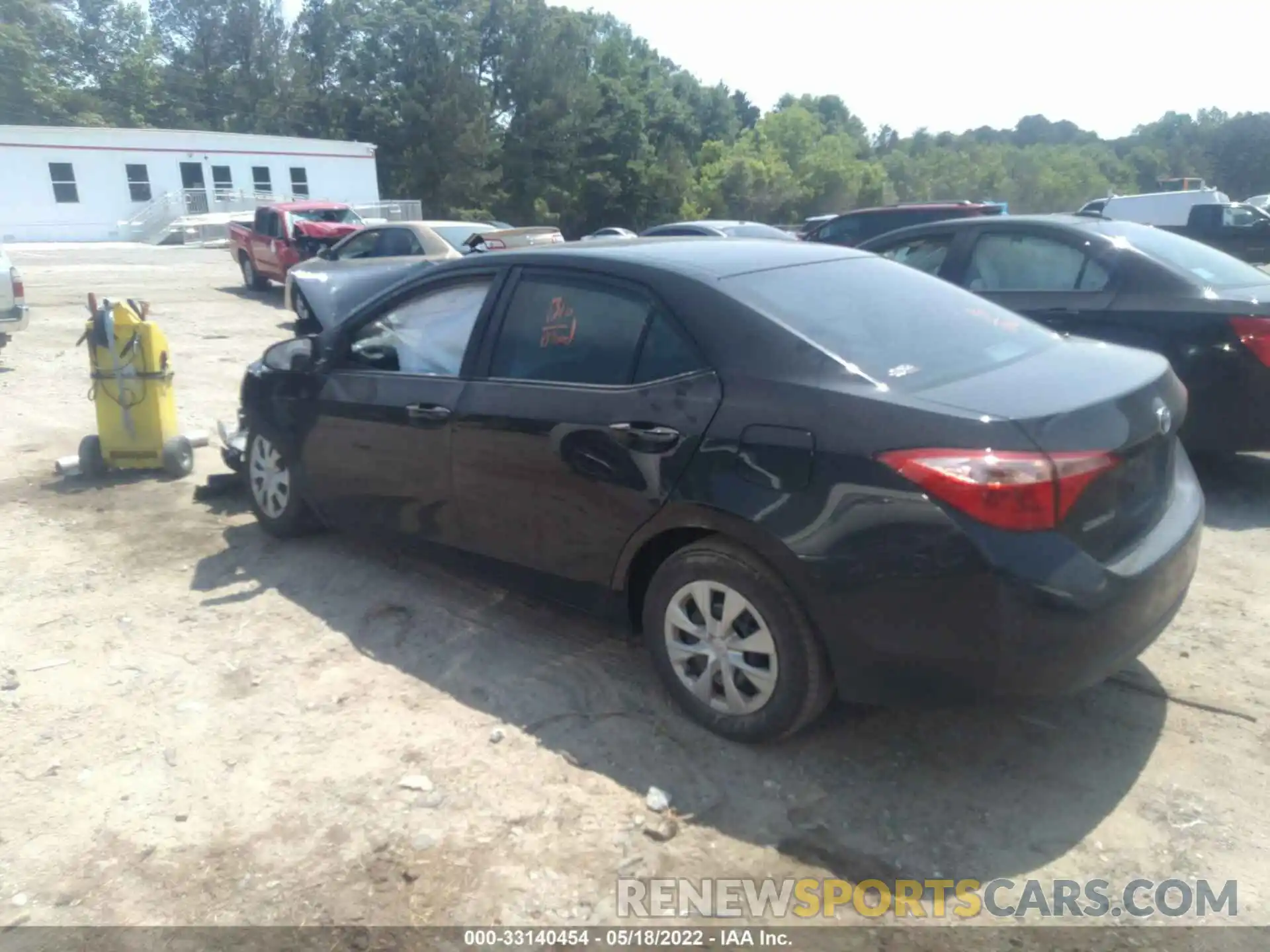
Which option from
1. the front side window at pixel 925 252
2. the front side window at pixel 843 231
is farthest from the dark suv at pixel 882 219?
the front side window at pixel 925 252

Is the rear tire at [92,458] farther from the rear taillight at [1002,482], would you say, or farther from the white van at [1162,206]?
the white van at [1162,206]

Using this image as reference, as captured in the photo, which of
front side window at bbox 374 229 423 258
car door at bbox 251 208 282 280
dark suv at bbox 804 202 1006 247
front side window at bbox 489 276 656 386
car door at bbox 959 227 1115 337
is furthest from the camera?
car door at bbox 251 208 282 280

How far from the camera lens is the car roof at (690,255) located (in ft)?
12.3

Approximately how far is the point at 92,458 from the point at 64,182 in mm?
34913

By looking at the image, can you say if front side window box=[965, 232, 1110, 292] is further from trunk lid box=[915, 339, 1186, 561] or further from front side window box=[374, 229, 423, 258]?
front side window box=[374, 229, 423, 258]

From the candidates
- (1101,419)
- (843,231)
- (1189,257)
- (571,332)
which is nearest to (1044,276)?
(1189,257)

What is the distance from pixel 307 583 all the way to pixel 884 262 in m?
3.19

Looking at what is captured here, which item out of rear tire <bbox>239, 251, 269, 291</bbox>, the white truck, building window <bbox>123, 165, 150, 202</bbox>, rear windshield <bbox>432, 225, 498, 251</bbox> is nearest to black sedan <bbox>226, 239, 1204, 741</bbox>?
the white truck

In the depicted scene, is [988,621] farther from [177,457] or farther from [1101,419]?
[177,457]

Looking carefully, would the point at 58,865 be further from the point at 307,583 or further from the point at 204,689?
the point at 307,583

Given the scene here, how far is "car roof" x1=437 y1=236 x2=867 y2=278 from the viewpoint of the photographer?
3.76 metres

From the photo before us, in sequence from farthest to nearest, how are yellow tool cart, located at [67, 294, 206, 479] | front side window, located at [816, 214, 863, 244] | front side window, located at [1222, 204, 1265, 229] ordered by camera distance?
front side window, located at [1222, 204, 1265, 229], front side window, located at [816, 214, 863, 244], yellow tool cart, located at [67, 294, 206, 479]

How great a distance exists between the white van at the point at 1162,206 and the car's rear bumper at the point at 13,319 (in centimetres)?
2268

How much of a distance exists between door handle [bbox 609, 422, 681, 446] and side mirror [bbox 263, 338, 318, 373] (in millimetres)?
2222
